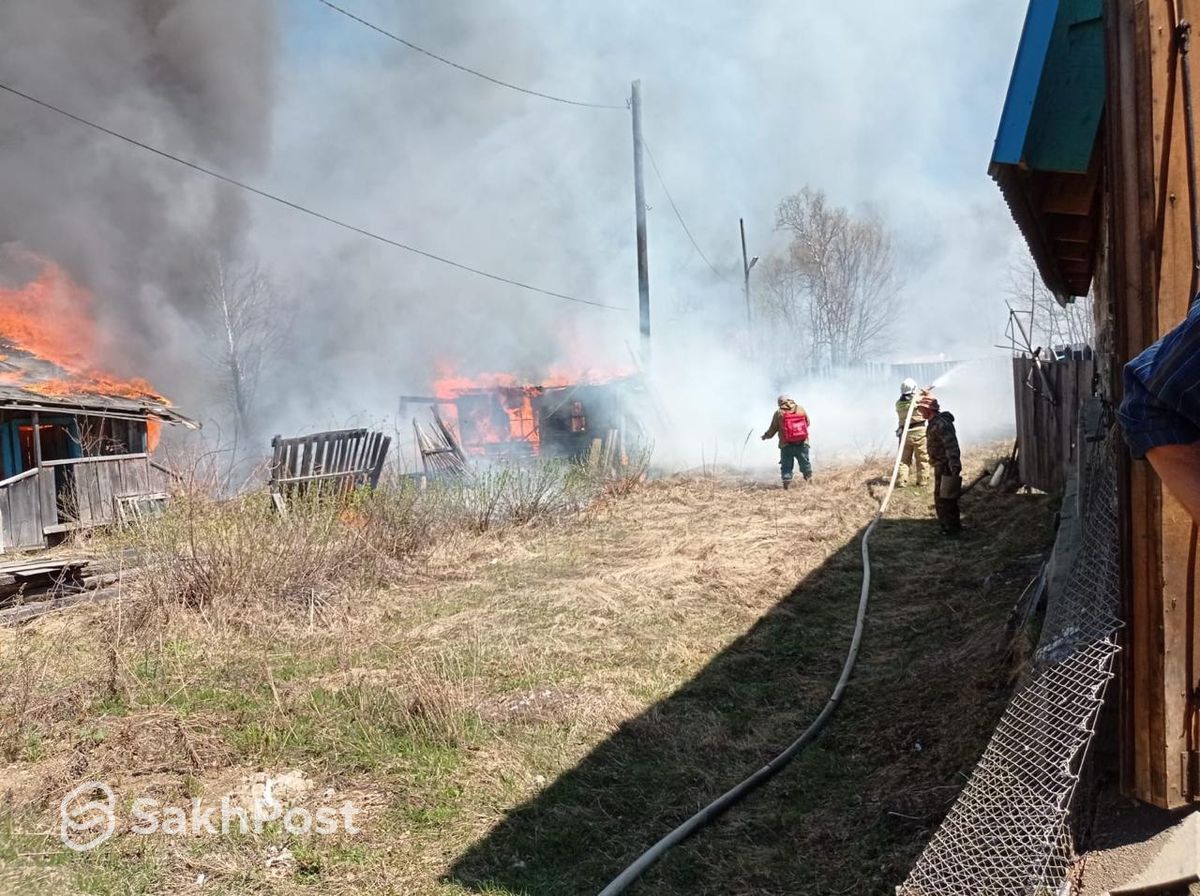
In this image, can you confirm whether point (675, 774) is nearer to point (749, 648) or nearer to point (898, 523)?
point (749, 648)

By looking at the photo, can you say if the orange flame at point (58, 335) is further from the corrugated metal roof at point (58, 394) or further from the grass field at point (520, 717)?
the grass field at point (520, 717)

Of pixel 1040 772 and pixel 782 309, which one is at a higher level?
pixel 782 309

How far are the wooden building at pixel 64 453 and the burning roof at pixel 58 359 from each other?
1.2 inches

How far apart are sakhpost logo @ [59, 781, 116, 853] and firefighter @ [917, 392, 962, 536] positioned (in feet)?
25.3

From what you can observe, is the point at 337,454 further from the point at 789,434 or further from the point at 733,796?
the point at 733,796

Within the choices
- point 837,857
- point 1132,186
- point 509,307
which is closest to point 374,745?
point 837,857

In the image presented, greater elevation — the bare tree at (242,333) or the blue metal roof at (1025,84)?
the bare tree at (242,333)

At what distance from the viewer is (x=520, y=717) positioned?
4500 mm

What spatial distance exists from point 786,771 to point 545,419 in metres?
14.6

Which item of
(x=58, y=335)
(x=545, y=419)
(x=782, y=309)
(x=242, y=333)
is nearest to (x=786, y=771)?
(x=545, y=419)

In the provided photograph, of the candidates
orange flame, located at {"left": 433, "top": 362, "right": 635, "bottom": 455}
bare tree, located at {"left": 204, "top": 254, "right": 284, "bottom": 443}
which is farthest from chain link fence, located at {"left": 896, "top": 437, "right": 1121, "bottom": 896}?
bare tree, located at {"left": 204, "top": 254, "right": 284, "bottom": 443}

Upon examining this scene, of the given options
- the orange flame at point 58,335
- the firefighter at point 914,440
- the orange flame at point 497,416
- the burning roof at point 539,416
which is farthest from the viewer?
the orange flame at point 497,416

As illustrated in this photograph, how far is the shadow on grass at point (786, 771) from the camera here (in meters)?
3.12

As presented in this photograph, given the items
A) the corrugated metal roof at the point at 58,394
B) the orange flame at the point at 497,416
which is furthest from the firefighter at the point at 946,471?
the corrugated metal roof at the point at 58,394
